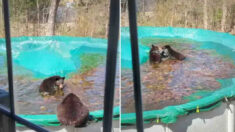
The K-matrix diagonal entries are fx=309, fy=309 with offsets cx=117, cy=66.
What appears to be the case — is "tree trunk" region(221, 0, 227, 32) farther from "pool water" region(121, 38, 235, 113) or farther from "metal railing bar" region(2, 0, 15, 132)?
"metal railing bar" region(2, 0, 15, 132)

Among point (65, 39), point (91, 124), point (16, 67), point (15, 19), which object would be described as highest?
point (15, 19)

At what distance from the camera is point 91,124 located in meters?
2.11

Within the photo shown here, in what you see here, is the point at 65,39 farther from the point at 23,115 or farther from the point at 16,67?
the point at 23,115

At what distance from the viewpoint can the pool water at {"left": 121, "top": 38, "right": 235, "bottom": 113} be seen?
76.9 inches

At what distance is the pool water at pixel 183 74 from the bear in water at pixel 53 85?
433 mm

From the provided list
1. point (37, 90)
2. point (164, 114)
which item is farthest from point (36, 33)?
point (164, 114)

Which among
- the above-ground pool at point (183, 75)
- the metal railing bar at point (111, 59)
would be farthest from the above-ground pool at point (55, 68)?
the metal railing bar at point (111, 59)

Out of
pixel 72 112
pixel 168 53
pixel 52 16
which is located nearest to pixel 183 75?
pixel 168 53

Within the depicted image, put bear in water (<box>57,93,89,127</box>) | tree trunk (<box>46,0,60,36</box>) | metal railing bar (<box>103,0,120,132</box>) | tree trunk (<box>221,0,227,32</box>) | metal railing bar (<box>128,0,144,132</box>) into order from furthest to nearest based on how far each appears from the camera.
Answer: bear in water (<box>57,93,89,127</box>)
tree trunk (<box>46,0,60,36</box>)
tree trunk (<box>221,0,227,32</box>)
metal railing bar (<box>128,0,144,132</box>)
metal railing bar (<box>103,0,120,132</box>)

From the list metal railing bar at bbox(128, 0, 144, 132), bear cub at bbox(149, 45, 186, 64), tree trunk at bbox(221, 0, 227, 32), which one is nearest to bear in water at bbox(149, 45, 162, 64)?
bear cub at bbox(149, 45, 186, 64)

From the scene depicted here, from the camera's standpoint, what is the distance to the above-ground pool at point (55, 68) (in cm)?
204

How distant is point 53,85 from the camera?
206 centimetres

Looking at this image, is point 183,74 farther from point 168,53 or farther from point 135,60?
point 135,60

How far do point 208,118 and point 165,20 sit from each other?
693 millimetres
